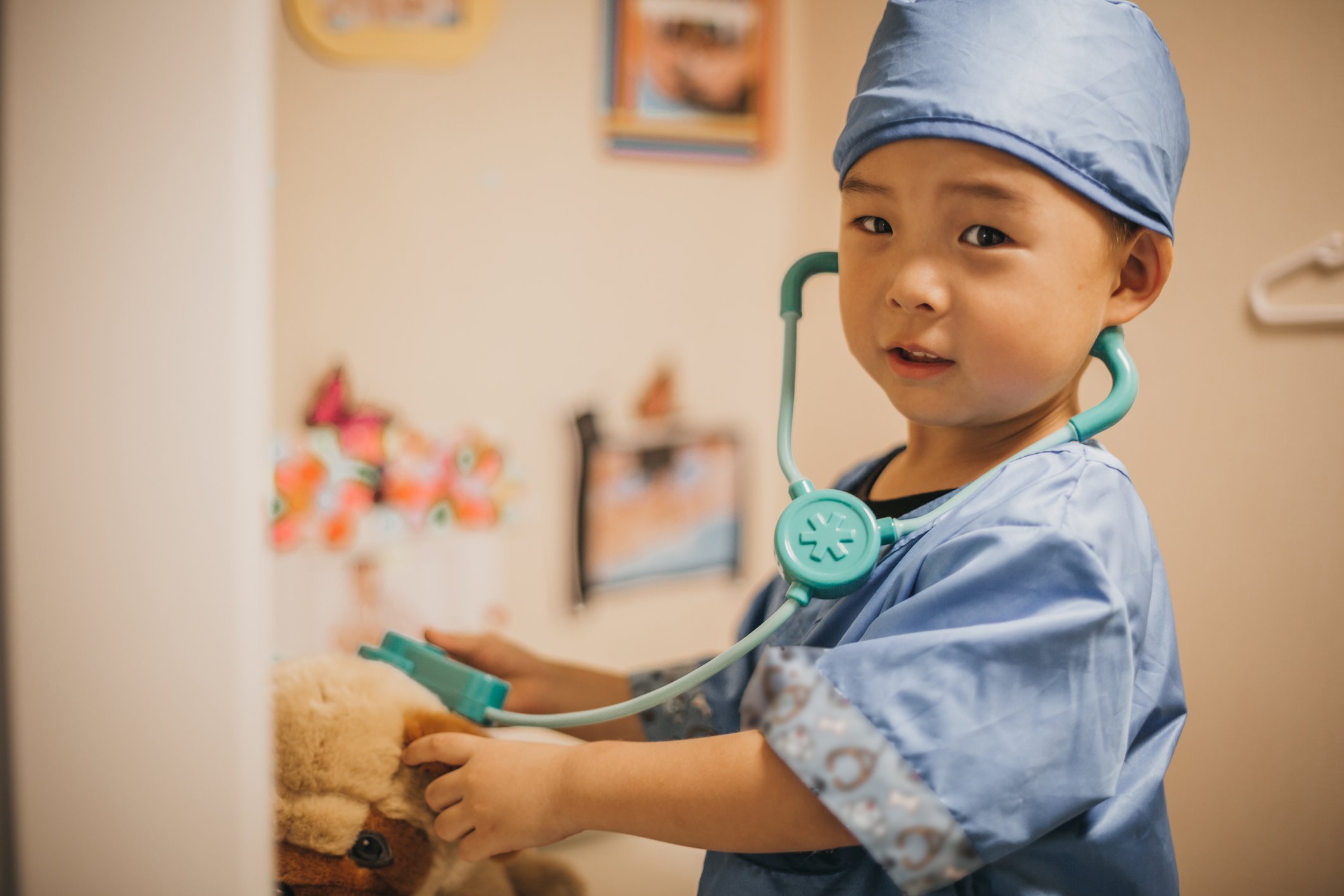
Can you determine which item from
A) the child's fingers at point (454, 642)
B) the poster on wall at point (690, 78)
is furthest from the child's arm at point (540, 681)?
the poster on wall at point (690, 78)

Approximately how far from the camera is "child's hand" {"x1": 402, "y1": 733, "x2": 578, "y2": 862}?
531mm

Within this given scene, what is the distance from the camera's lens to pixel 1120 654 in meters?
0.46

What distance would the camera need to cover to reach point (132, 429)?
34 centimetres

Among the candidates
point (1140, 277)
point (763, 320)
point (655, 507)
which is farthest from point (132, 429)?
point (763, 320)

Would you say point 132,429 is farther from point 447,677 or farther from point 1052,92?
point 1052,92

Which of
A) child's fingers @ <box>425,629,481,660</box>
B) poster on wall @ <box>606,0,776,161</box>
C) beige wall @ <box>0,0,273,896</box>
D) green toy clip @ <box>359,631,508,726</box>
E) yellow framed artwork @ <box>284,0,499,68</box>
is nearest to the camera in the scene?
beige wall @ <box>0,0,273,896</box>

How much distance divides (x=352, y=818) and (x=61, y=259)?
1.21ft

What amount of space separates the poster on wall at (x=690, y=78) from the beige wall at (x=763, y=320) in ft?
0.10

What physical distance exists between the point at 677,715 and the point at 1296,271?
52cm

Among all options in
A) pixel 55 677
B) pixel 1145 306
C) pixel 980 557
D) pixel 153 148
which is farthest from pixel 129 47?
pixel 1145 306

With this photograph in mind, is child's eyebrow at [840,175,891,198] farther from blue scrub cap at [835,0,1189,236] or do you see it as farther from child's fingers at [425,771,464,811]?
child's fingers at [425,771,464,811]

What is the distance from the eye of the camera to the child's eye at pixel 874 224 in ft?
1.84

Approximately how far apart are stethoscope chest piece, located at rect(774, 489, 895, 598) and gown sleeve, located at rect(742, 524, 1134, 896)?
4 centimetres

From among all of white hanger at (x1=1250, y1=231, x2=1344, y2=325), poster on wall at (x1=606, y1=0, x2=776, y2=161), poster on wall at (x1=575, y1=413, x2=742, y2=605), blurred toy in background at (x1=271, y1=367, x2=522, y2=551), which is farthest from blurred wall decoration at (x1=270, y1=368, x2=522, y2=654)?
white hanger at (x1=1250, y1=231, x2=1344, y2=325)
